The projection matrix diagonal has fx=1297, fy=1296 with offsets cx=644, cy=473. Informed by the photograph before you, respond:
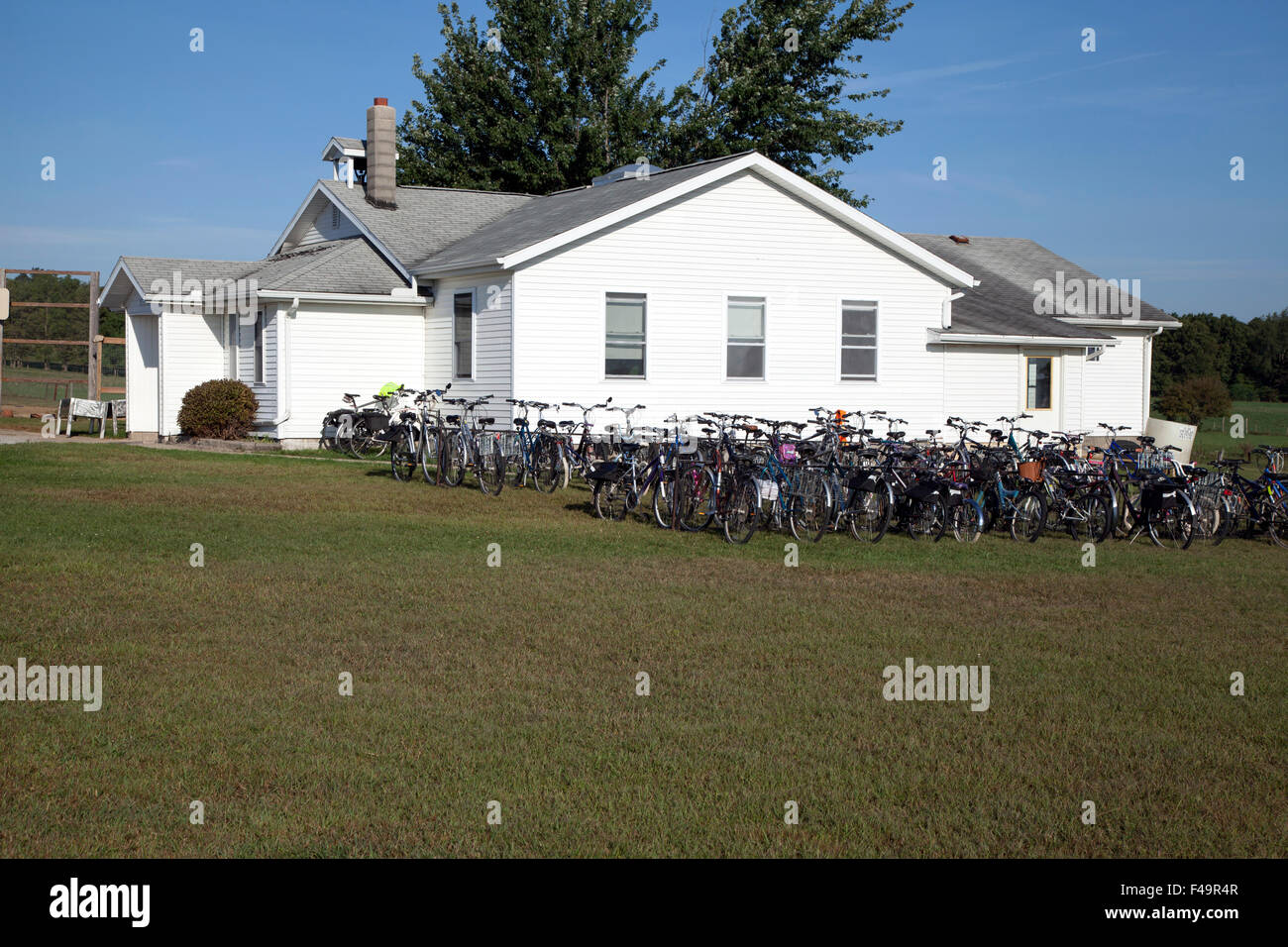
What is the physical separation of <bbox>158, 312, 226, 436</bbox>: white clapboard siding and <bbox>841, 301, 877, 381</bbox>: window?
493 inches

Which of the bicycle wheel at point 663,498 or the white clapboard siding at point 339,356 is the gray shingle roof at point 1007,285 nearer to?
the white clapboard siding at point 339,356

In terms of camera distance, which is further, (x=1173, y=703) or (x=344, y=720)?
(x=1173, y=703)

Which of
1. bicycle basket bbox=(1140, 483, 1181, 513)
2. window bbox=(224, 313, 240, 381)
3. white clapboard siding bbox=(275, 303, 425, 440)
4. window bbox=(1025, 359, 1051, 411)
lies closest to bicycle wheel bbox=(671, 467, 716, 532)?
bicycle basket bbox=(1140, 483, 1181, 513)

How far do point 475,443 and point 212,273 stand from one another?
42.1ft

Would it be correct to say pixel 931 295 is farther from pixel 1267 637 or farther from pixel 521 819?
pixel 521 819

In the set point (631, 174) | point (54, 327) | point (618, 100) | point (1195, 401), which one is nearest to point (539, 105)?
point (618, 100)

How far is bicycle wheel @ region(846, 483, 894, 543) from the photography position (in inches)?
575

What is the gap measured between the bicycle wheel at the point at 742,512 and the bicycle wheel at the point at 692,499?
1.30ft

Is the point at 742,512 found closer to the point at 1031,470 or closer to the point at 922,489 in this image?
the point at 922,489

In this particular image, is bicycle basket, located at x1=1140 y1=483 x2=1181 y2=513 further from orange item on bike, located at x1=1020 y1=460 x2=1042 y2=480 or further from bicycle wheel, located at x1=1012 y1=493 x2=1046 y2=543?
bicycle wheel, located at x1=1012 y1=493 x2=1046 y2=543

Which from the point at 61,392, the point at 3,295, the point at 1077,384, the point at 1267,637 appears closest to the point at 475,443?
the point at 3,295

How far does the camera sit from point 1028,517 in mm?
15242

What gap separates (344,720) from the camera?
6785 millimetres
